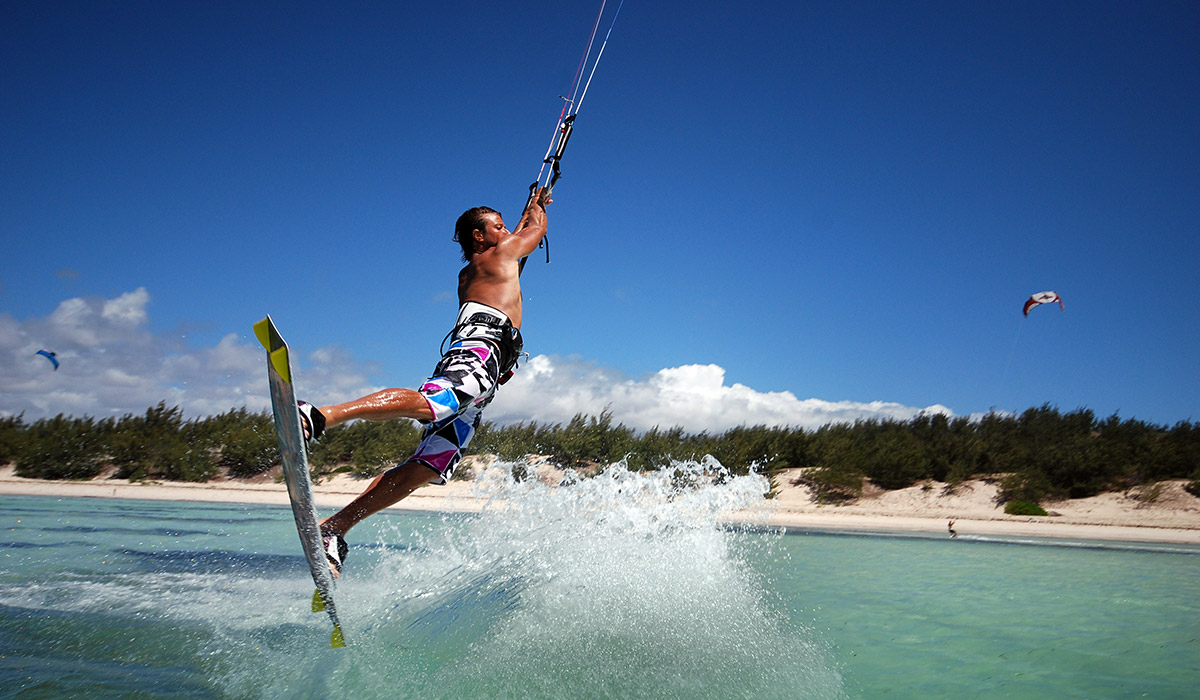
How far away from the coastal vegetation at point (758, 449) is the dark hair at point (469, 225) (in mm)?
11818

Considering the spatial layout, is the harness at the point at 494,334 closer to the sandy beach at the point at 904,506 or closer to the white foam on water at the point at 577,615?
the white foam on water at the point at 577,615

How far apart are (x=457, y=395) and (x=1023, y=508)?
15.0 metres

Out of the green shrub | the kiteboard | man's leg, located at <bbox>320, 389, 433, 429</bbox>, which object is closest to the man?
man's leg, located at <bbox>320, 389, 433, 429</bbox>

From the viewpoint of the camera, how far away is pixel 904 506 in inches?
623

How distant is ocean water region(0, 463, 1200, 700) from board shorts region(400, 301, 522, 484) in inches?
31.4

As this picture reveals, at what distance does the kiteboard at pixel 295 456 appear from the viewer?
9.00 ft

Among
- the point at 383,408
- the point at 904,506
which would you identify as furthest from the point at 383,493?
the point at 904,506

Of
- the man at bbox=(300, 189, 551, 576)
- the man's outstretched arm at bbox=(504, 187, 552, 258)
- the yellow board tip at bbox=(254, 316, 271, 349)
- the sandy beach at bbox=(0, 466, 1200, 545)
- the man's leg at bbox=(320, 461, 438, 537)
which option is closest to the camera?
the yellow board tip at bbox=(254, 316, 271, 349)

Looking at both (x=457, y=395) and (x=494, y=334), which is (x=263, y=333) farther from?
(x=494, y=334)

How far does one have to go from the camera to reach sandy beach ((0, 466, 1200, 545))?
11969mm

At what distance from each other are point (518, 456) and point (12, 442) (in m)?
13.5

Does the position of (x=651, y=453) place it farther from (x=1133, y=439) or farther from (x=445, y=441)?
(x=445, y=441)

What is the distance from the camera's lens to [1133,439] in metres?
16.5

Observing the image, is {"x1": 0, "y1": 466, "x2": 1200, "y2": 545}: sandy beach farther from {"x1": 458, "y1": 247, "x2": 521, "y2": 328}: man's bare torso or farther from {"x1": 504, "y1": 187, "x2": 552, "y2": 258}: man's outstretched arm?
{"x1": 458, "y1": 247, "x2": 521, "y2": 328}: man's bare torso
